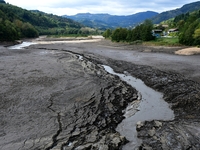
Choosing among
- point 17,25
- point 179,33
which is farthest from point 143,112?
point 17,25

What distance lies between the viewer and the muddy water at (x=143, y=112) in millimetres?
15211

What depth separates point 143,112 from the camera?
1939 cm

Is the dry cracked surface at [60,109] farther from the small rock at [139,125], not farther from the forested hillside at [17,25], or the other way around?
the forested hillside at [17,25]

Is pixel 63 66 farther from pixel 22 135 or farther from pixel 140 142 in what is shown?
pixel 140 142

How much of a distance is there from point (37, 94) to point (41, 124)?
701cm

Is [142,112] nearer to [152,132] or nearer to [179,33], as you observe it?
[152,132]

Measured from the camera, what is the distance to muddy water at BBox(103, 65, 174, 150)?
1521cm

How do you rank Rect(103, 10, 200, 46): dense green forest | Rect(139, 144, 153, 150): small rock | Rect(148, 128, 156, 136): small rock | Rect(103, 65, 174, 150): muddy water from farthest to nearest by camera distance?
Rect(103, 10, 200, 46): dense green forest < Rect(103, 65, 174, 150): muddy water < Rect(148, 128, 156, 136): small rock < Rect(139, 144, 153, 150): small rock

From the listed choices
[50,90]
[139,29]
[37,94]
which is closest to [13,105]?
[37,94]

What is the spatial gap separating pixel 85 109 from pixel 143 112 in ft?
19.0

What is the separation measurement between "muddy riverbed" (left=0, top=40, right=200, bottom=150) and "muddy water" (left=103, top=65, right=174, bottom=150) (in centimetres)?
41

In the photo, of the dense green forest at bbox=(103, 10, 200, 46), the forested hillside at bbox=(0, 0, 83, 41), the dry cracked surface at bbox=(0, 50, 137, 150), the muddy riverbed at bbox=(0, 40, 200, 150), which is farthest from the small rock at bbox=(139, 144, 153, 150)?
the forested hillside at bbox=(0, 0, 83, 41)

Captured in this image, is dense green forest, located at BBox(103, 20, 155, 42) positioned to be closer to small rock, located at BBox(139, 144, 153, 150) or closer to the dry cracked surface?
the dry cracked surface

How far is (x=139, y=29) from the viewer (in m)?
79.1
